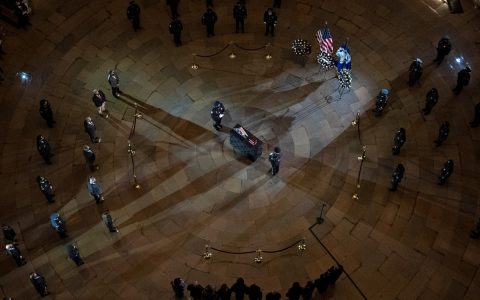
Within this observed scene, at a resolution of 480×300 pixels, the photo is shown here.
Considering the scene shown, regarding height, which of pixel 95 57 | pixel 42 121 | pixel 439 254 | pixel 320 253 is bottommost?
pixel 439 254

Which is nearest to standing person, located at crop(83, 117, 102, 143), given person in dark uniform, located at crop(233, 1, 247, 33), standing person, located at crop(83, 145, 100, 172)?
standing person, located at crop(83, 145, 100, 172)

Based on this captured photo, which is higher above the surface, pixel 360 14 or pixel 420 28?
pixel 360 14

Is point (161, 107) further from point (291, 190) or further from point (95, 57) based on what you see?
point (291, 190)

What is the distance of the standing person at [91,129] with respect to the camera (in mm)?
29852

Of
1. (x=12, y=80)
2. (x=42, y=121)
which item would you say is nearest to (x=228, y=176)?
(x=42, y=121)

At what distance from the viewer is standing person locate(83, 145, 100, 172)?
28841 millimetres

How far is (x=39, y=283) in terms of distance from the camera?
2508 centimetres

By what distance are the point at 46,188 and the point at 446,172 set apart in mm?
17260

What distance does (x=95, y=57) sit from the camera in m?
34.4

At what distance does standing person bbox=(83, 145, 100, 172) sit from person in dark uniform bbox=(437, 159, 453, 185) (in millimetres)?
15478

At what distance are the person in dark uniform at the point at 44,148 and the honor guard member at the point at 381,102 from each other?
1553 cm

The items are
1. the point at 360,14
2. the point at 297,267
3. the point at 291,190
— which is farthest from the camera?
the point at 360,14

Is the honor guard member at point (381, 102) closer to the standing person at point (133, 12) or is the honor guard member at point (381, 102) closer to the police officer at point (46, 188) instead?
the standing person at point (133, 12)

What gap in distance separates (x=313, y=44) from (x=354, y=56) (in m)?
2.31
